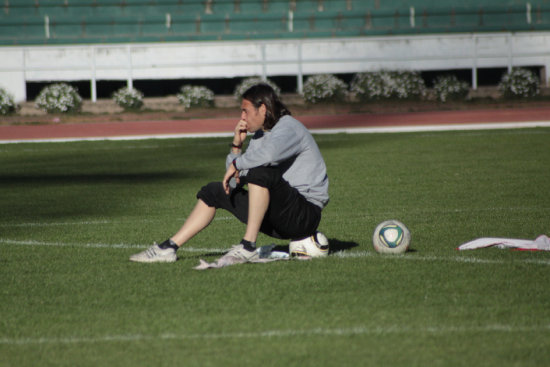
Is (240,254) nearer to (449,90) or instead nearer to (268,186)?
(268,186)

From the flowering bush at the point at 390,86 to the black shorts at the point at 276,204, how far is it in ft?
70.6

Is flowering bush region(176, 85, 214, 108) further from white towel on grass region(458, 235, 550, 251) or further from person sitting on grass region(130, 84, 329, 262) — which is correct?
white towel on grass region(458, 235, 550, 251)

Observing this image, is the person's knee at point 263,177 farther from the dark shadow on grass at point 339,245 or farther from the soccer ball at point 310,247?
the dark shadow on grass at point 339,245

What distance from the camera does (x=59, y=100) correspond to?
26.9 m

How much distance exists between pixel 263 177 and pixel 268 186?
0.07 metres

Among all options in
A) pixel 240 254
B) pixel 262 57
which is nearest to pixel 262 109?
pixel 240 254

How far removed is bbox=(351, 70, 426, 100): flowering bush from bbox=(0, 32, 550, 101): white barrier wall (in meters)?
3.11

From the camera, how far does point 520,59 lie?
104 feet

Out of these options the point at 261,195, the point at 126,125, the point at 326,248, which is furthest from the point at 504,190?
the point at 126,125

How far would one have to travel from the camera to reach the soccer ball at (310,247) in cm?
635

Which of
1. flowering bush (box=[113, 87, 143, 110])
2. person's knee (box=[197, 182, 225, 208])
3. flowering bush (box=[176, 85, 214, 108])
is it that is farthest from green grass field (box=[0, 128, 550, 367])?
flowering bush (box=[113, 87, 143, 110])

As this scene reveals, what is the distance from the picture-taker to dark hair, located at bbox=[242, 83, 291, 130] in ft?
19.7

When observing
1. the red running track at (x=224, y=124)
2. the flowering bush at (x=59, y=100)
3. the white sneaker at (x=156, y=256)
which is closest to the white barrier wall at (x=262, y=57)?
the flowering bush at (x=59, y=100)

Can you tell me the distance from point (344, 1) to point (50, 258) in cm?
2938
